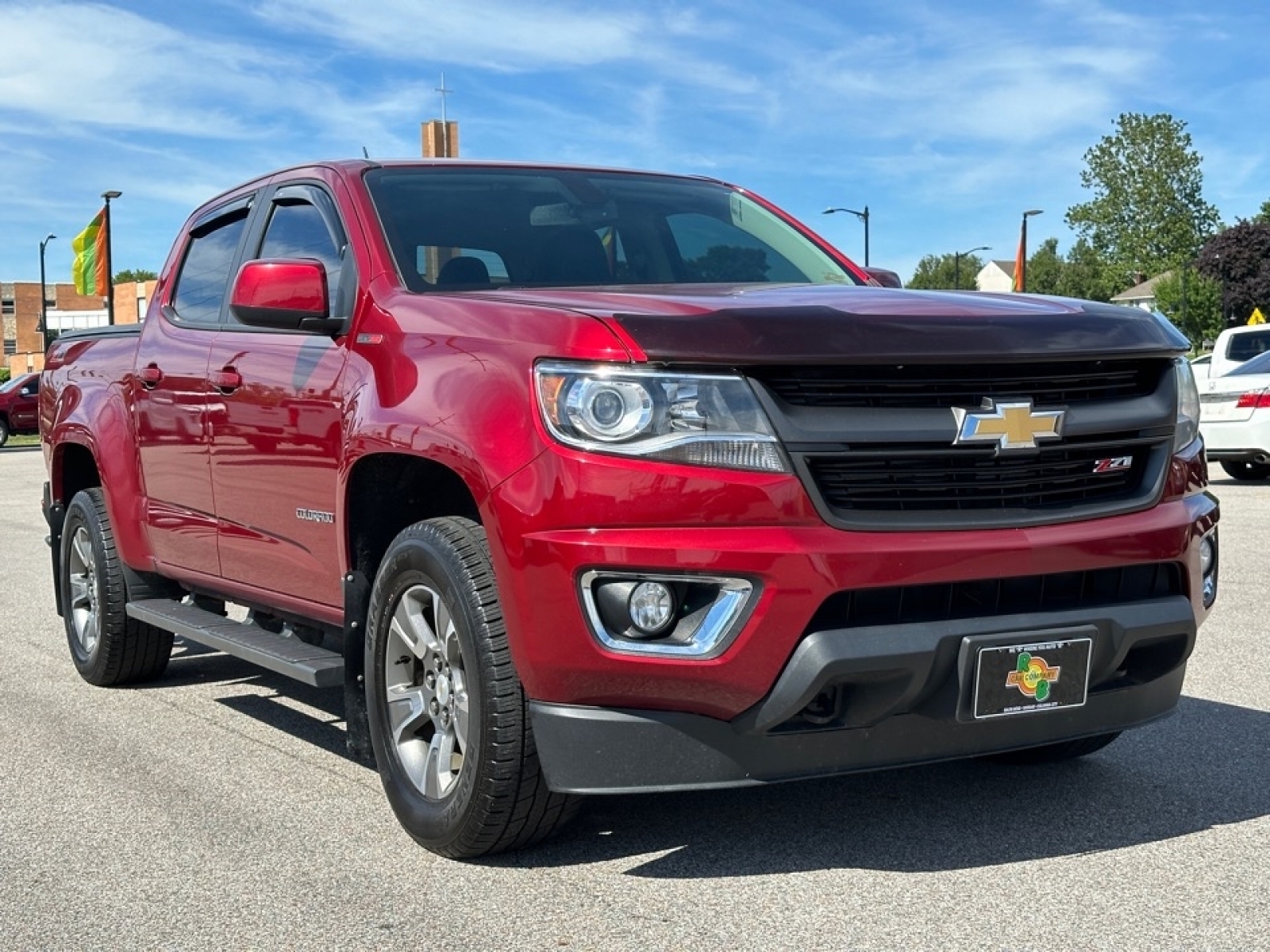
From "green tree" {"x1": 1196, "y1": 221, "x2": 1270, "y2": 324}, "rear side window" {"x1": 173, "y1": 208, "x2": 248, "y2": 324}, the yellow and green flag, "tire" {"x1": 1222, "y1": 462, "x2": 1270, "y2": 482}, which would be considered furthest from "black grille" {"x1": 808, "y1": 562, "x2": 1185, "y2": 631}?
"green tree" {"x1": 1196, "y1": 221, "x2": 1270, "y2": 324}

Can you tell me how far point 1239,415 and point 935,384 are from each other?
1228cm

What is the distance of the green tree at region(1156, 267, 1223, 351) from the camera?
303ft

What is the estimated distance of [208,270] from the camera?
5.88 m

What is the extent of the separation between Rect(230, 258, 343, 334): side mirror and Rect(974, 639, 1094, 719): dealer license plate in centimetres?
203

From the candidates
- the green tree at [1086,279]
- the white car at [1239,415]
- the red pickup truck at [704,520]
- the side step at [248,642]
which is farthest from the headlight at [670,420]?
the green tree at [1086,279]

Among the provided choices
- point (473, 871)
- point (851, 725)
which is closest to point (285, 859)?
point (473, 871)

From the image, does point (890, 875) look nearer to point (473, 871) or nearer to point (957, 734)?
point (957, 734)

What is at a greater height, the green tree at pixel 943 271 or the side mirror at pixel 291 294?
the green tree at pixel 943 271

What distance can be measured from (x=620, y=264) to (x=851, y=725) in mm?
1899

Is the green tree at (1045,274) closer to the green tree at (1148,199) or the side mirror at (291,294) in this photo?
the green tree at (1148,199)

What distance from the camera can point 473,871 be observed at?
384cm

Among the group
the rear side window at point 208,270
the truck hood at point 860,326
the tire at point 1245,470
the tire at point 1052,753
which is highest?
the rear side window at point 208,270

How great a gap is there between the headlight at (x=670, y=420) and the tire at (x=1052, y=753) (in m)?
1.73

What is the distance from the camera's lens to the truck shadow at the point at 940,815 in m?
3.90
